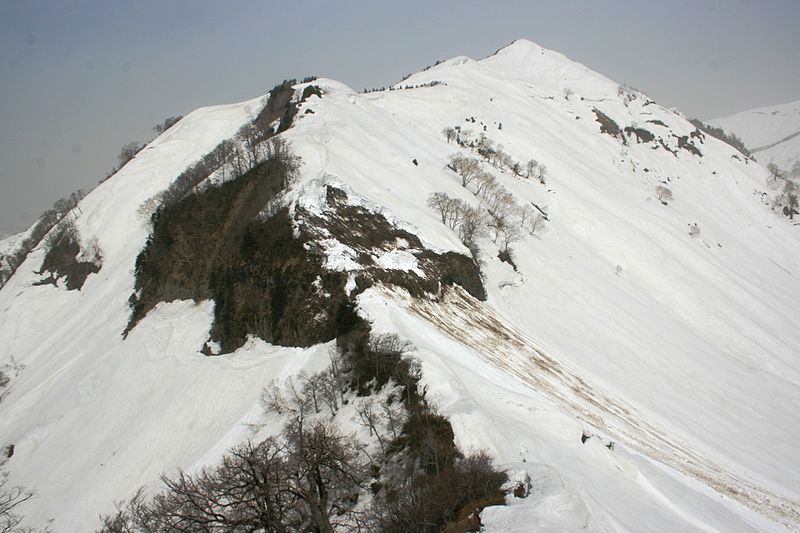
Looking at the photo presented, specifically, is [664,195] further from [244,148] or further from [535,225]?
[244,148]

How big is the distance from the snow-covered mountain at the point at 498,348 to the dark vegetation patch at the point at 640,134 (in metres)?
44.7

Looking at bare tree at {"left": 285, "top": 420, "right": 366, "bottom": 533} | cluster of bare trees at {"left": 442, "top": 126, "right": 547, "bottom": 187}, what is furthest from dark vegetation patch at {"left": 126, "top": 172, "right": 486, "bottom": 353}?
cluster of bare trees at {"left": 442, "top": 126, "right": 547, "bottom": 187}

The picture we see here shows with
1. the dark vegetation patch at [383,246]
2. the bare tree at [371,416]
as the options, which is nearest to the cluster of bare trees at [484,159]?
the dark vegetation patch at [383,246]

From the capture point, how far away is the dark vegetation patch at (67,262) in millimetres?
72500

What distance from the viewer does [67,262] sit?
76.3m

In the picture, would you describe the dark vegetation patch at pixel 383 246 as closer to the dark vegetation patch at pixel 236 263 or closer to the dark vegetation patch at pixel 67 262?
the dark vegetation patch at pixel 236 263

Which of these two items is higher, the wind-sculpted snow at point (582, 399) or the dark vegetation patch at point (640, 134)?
the dark vegetation patch at point (640, 134)

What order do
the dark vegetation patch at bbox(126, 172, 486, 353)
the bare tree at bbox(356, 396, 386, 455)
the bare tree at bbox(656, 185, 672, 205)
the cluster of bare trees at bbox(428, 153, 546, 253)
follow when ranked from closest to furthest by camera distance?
the bare tree at bbox(356, 396, 386, 455) < the dark vegetation patch at bbox(126, 172, 486, 353) < the cluster of bare trees at bbox(428, 153, 546, 253) < the bare tree at bbox(656, 185, 672, 205)

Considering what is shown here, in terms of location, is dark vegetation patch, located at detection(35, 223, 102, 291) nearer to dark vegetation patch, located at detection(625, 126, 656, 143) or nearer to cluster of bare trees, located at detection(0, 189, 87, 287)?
cluster of bare trees, located at detection(0, 189, 87, 287)

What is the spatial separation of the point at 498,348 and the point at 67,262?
7011cm

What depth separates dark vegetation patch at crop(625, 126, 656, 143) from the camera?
155 m

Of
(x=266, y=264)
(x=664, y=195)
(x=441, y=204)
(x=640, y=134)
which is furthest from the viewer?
(x=640, y=134)

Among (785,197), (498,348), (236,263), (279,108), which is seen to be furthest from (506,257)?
(785,197)

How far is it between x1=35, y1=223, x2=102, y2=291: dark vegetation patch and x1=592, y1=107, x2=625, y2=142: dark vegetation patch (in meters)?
144
